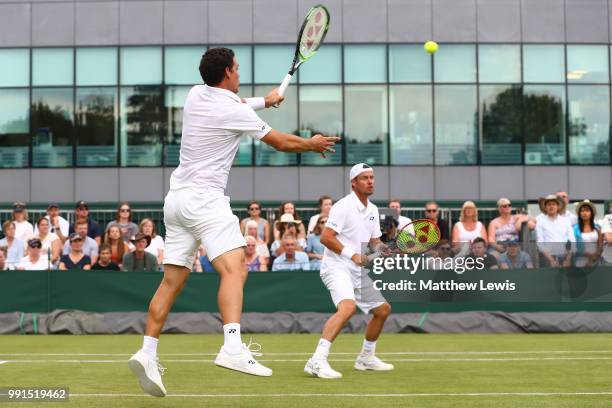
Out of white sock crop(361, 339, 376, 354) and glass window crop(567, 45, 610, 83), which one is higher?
glass window crop(567, 45, 610, 83)

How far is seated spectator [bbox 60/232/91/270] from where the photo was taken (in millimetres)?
16750

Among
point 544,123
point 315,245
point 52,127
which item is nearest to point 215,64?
point 315,245

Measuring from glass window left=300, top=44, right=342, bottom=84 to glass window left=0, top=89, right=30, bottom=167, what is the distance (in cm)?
785

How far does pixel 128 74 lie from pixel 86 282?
1418 cm

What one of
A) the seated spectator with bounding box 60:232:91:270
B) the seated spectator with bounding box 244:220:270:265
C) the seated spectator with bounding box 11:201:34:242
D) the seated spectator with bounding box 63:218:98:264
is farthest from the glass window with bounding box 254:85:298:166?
the seated spectator with bounding box 60:232:91:270

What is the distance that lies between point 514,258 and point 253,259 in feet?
13.0

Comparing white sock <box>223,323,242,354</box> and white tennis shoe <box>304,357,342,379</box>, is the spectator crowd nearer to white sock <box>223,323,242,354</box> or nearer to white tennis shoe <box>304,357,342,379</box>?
white tennis shoe <box>304,357,342,379</box>

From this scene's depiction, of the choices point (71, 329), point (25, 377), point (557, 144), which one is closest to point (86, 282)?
point (71, 329)

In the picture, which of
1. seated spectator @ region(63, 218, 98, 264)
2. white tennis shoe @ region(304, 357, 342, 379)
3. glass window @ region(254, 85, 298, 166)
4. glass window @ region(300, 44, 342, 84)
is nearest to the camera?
white tennis shoe @ region(304, 357, 342, 379)

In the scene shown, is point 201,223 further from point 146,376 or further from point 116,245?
point 116,245

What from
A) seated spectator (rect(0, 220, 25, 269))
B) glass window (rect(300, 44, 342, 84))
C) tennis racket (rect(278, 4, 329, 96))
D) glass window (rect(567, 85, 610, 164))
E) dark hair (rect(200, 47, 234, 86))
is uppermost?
glass window (rect(300, 44, 342, 84))

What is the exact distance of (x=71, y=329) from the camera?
16.1 metres

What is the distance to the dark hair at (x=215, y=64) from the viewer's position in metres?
7.39

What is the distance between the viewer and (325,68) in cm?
2916
